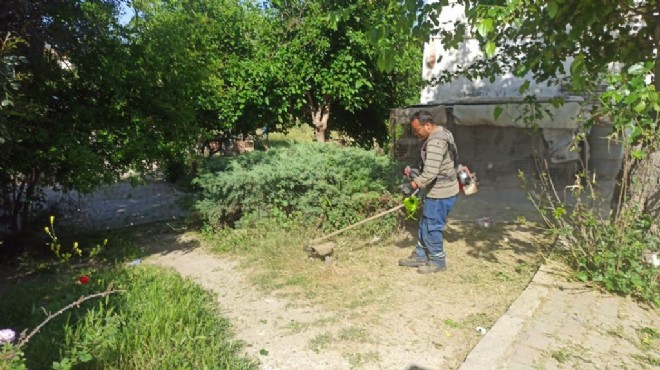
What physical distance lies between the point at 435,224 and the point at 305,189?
6.76 ft

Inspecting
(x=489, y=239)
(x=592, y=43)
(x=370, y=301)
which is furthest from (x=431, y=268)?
(x=592, y=43)

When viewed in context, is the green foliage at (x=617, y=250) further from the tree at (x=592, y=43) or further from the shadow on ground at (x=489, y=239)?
the shadow on ground at (x=489, y=239)

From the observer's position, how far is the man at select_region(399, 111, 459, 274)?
4.89 m

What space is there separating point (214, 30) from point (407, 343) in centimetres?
704

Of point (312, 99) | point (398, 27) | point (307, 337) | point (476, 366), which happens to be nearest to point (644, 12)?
point (398, 27)

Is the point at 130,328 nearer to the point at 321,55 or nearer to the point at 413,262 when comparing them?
the point at 413,262

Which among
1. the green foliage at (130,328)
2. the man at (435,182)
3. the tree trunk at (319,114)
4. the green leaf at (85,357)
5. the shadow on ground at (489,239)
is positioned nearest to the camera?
the green leaf at (85,357)

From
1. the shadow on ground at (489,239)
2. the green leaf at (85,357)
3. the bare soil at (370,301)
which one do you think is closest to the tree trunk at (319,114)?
the shadow on ground at (489,239)

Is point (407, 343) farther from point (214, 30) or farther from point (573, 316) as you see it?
point (214, 30)

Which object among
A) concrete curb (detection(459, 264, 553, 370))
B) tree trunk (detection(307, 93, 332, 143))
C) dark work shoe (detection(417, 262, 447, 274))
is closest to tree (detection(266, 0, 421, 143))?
tree trunk (detection(307, 93, 332, 143))

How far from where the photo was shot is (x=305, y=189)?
6.53 metres

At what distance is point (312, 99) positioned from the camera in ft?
33.6

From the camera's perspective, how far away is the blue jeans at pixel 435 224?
5082 mm

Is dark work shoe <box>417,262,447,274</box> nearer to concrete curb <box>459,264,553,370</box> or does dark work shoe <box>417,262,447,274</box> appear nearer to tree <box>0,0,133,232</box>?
concrete curb <box>459,264,553,370</box>
